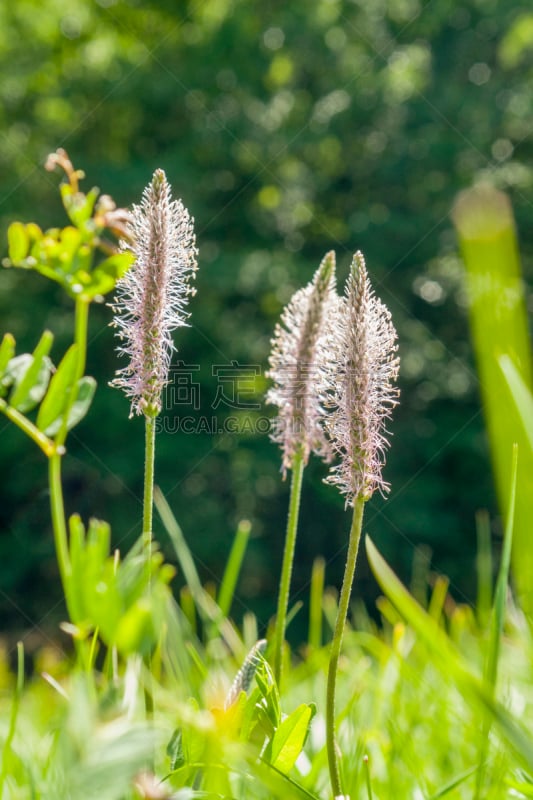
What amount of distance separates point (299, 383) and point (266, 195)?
10.2 m

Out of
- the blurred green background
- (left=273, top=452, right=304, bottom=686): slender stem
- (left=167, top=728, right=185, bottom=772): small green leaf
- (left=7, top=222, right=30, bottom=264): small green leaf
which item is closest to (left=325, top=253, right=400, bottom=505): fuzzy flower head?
(left=273, top=452, right=304, bottom=686): slender stem

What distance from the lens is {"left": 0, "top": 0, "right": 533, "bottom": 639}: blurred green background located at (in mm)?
8656

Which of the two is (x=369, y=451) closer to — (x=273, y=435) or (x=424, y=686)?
(x=273, y=435)

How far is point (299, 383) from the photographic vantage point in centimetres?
71

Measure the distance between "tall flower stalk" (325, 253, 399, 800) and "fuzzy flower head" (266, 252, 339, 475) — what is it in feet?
0.33

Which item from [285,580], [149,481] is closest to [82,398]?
[149,481]

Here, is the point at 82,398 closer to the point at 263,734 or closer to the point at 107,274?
the point at 107,274

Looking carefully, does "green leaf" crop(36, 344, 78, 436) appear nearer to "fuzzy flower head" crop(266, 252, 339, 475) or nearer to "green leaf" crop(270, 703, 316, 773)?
"fuzzy flower head" crop(266, 252, 339, 475)

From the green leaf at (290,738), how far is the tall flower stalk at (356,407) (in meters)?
0.03

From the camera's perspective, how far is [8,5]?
9.66 m

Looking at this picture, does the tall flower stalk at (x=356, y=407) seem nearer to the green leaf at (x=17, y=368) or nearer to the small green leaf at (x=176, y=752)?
the small green leaf at (x=176, y=752)

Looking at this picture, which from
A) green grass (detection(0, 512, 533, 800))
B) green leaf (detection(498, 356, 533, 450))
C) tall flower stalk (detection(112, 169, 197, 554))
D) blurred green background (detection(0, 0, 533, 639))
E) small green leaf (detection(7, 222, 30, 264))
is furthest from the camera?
blurred green background (detection(0, 0, 533, 639))

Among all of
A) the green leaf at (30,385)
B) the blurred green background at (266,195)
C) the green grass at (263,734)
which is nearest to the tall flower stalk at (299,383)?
the green grass at (263,734)

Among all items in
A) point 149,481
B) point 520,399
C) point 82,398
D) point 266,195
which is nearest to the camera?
point 520,399
